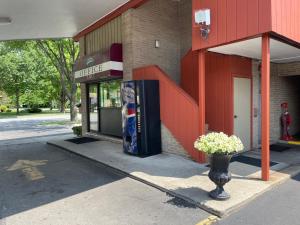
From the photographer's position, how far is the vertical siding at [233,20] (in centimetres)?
532

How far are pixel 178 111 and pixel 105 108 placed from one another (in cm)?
436

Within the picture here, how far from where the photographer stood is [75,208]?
470 centimetres

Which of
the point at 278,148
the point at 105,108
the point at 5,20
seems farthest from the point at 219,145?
the point at 5,20

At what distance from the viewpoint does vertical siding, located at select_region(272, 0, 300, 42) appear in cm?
536

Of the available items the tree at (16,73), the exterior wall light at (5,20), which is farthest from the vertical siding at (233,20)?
the tree at (16,73)

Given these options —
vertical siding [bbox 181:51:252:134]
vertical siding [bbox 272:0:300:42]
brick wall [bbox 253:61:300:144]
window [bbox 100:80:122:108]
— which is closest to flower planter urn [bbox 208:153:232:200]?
vertical siding [bbox 272:0:300:42]

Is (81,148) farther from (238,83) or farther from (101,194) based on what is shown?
(238,83)

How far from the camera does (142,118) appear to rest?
783 cm

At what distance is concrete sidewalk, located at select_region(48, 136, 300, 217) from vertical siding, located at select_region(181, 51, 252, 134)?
1.58m

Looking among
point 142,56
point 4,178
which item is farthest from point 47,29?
point 4,178

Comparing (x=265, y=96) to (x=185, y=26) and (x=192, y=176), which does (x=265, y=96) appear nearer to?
(x=192, y=176)

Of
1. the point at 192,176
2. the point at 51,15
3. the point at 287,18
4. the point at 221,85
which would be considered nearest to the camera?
the point at 287,18

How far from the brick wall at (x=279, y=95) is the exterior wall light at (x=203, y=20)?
3.23 metres

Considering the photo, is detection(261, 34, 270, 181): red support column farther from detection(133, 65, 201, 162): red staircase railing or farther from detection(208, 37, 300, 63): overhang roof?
detection(133, 65, 201, 162): red staircase railing
